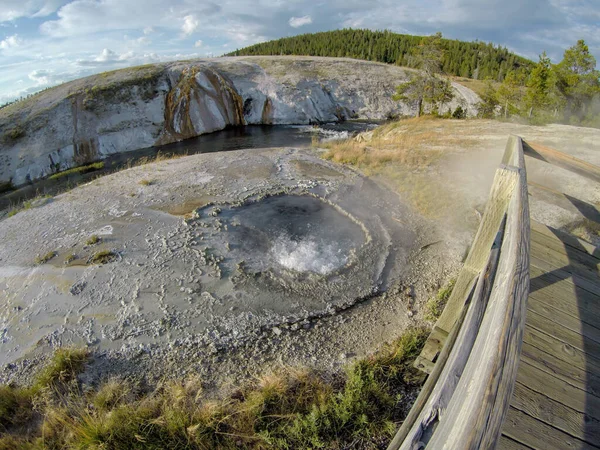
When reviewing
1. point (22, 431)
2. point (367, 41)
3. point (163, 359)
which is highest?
point (367, 41)

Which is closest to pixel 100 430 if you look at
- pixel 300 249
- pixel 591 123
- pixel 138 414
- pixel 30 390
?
pixel 138 414

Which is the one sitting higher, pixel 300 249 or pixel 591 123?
pixel 591 123

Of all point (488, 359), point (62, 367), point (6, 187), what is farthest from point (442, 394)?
point (6, 187)

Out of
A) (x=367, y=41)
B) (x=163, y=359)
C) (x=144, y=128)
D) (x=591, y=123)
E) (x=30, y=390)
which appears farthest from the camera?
(x=367, y=41)

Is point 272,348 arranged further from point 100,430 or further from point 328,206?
point 328,206

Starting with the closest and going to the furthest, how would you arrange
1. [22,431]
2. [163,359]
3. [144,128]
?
[22,431] → [163,359] → [144,128]

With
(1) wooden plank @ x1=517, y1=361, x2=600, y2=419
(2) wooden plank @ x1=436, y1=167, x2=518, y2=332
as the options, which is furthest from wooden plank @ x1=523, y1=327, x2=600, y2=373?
(2) wooden plank @ x1=436, y1=167, x2=518, y2=332

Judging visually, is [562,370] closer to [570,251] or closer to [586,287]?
[586,287]

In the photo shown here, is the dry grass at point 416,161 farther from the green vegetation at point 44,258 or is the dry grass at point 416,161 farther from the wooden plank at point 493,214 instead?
the green vegetation at point 44,258
